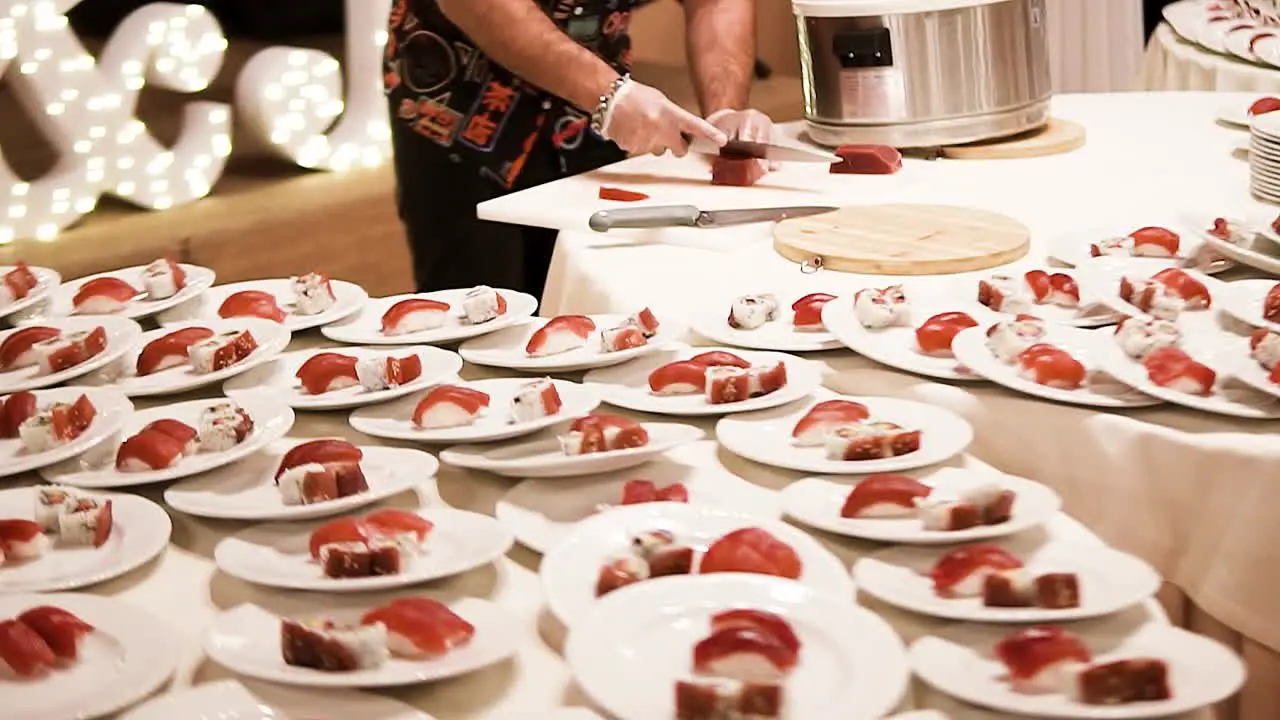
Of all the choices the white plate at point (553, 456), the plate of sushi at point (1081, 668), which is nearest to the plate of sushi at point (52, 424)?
the white plate at point (553, 456)

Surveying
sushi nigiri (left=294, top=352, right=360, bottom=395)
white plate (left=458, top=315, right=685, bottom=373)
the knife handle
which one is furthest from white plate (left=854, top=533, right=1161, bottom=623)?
the knife handle

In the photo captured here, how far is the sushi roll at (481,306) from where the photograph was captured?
1725 mm

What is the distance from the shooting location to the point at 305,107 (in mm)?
4570

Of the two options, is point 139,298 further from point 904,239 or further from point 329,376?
point 904,239

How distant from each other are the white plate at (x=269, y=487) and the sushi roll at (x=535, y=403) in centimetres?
11

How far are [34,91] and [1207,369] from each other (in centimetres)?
339

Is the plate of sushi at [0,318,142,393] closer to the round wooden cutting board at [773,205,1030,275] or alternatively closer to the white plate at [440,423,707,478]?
the white plate at [440,423,707,478]

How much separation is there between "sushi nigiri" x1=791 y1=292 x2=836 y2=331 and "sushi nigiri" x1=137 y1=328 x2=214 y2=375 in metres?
0.64

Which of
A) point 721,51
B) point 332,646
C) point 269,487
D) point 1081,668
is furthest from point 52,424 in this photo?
point 721,51

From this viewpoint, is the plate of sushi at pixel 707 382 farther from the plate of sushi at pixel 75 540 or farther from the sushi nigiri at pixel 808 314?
the plate of sushi at pixel 75 540

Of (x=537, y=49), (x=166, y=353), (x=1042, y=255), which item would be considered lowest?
(x=1042, y=255)

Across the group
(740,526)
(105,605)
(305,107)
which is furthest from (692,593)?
(305,107)

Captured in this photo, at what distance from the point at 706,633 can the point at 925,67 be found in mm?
1562

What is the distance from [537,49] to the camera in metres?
2.44
